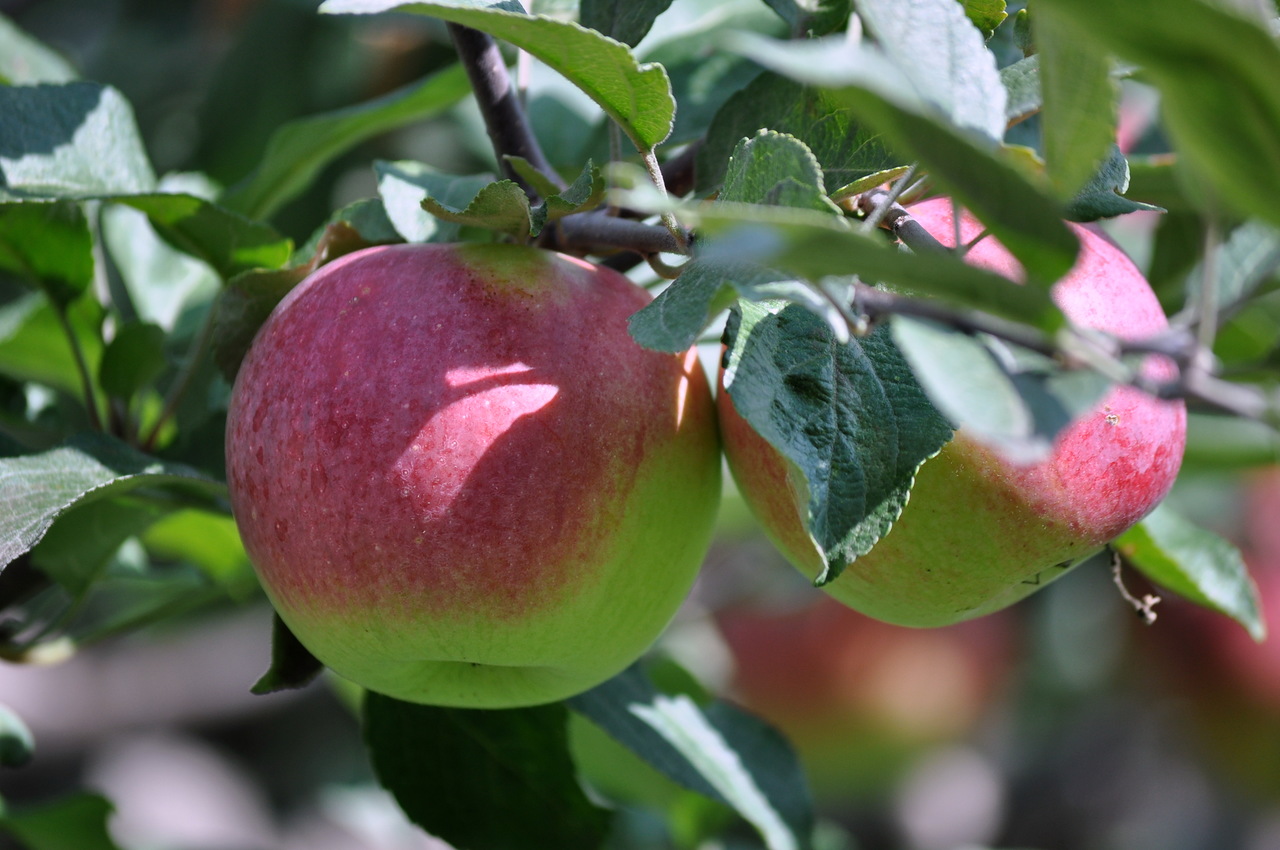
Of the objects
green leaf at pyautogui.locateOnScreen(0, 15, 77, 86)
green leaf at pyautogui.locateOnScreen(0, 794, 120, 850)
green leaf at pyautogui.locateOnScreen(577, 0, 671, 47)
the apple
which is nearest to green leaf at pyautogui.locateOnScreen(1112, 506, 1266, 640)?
green leaf at pyautogui.locateOnScreen(577, 0, 671, 47)

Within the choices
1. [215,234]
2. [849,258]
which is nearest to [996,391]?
[849,258]

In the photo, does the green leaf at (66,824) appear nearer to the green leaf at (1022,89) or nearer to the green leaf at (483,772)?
the green leaf at (483,772)

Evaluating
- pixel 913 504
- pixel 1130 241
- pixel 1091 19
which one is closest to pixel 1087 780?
pixel 1130 241

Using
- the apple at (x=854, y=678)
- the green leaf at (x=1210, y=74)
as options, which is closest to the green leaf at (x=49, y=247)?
the green leaf at (x=1210, y=74)

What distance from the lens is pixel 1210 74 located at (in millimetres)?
317

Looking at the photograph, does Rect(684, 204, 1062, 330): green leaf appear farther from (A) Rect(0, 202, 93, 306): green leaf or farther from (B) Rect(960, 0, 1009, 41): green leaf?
(A) Rect(0, 202, 93, 306): green leaf

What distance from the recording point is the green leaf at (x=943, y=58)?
0.39m

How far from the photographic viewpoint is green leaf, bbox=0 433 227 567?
583mm

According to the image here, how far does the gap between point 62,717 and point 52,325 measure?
1.18 meters

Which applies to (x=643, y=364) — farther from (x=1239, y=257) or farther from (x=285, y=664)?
(x=1239, y=257)

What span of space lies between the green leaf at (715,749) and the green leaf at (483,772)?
0.04 meters

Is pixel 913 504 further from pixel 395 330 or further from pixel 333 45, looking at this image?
pixel 333 45

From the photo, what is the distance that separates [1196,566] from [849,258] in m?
0.65

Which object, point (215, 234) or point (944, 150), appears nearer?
point (944, 150)
